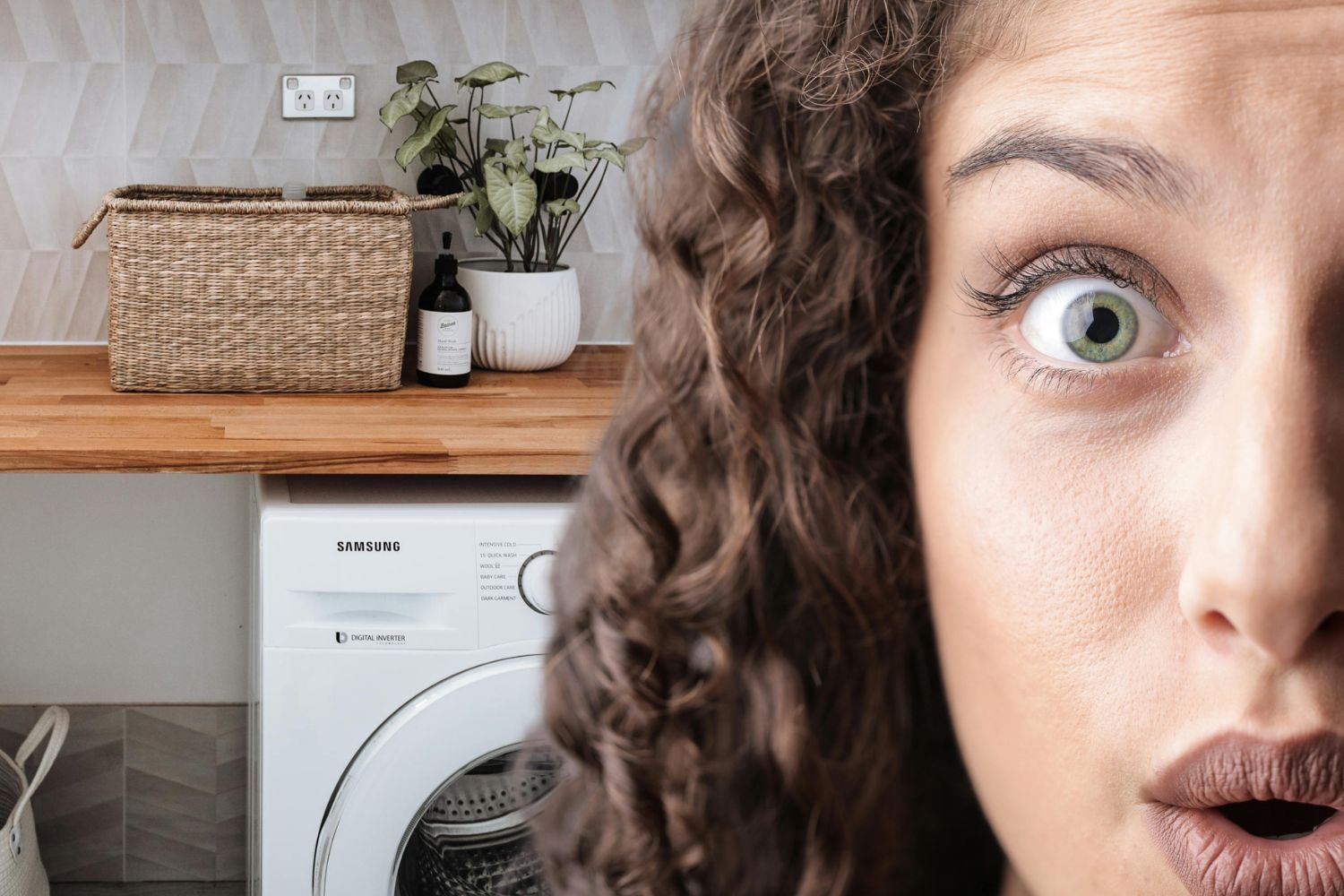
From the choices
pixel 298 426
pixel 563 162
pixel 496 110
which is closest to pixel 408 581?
pixel 298 426

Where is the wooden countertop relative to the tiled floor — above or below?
above

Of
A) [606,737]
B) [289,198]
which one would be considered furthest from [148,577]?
[606,737]

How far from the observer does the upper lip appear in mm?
373

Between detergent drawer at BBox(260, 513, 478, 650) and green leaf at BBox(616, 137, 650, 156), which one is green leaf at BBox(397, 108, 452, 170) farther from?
detergent drawer at BBox(260, 513, 478, 650)

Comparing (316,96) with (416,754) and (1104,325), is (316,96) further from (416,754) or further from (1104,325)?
(1104,325)

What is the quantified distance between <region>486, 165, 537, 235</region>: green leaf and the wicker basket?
0.12 meters

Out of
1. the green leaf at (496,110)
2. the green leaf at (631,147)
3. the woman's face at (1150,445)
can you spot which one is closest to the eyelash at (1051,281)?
the woman's face at (1150,445)

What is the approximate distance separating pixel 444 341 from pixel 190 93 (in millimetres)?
643

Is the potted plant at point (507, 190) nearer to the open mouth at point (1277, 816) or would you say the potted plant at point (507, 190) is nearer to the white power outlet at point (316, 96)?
the white power outlet at point (316, 96)

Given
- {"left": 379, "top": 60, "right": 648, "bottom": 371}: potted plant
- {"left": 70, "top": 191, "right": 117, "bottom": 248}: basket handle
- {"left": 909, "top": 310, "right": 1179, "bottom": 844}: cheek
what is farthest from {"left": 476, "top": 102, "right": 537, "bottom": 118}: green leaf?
{"left": 909, "top": 310, "right": 1179, "bottom": 844}: cheek

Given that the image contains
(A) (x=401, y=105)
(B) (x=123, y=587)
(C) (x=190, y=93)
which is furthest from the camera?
(B) (x=123, y=587)

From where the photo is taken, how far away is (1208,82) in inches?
15.5

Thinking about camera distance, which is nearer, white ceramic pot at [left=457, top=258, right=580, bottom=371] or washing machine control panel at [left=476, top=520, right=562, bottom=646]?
washing machine control panel at [left=476, top=520, right=562, bottom=646]

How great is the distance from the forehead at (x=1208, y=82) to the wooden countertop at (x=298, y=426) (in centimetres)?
115
